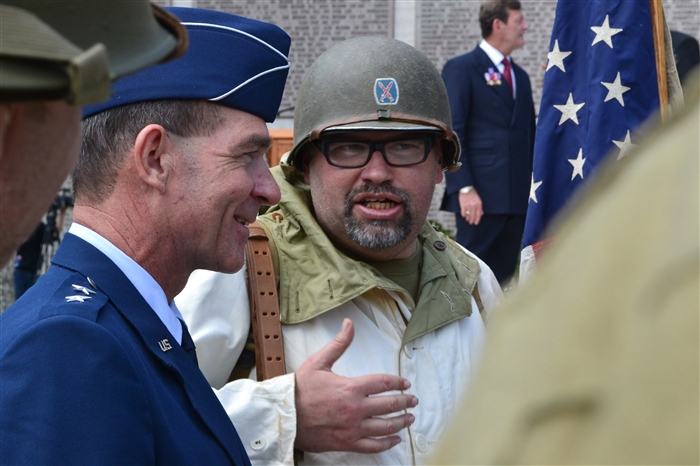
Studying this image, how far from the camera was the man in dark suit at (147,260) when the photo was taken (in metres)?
1.38

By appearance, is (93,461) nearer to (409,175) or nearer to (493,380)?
(493,380)

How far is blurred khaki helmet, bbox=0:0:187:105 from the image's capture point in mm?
753

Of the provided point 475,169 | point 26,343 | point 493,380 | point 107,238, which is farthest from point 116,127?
point 475,169

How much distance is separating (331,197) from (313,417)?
0.81 meters

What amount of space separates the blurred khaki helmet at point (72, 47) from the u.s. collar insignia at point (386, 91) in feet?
5.61

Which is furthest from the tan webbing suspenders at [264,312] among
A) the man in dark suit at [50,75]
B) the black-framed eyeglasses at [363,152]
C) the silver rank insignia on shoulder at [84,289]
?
the man in dark suit at [50,75]

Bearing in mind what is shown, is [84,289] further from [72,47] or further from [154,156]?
[72,47]

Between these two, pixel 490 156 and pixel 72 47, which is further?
pixel 490 156

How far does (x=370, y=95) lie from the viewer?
2717mm

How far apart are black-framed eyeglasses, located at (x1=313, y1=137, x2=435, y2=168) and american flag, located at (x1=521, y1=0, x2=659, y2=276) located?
38.1 inches

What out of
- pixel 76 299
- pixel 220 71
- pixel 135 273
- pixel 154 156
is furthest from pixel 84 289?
pixel 220 71

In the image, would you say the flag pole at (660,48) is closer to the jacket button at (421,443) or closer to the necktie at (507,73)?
the jacket button at (421,443)

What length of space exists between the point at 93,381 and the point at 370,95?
1.56 m

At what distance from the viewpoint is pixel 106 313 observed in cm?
155
